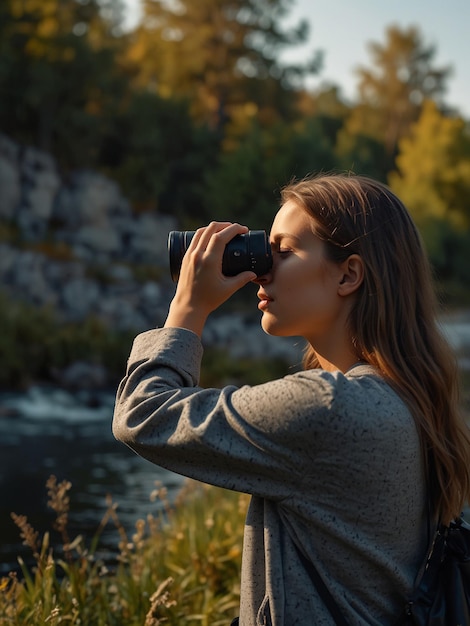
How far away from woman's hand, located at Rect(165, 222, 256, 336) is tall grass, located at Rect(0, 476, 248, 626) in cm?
106

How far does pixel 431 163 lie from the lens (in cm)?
3847

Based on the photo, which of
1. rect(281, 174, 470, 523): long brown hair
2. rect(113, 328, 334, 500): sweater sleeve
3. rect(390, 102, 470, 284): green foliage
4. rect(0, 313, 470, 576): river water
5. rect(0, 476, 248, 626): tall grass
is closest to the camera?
rect(113, 328, 334, 500): sweater sleeve

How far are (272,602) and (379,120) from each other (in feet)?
160

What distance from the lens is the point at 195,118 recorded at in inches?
1284

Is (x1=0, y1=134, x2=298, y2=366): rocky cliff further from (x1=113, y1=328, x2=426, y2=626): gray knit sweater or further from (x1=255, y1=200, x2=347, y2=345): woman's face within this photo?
(x1=113, y1=328, x2=426, y2=626): gray knit sweater

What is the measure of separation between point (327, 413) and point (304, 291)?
31 cm

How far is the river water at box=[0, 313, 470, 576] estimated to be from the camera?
6.71m

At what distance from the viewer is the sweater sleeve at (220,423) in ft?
4.29

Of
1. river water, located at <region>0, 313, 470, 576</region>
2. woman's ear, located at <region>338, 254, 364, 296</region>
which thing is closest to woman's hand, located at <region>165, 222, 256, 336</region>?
woman's ear, located at <region>338, 254, 364, 296</region>

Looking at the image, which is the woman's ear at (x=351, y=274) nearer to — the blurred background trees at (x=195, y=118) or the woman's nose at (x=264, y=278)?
the woman's nose at (x=264, y=278)

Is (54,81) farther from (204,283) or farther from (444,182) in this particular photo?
(204,283)

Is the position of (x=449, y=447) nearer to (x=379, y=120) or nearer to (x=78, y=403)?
(x=78, y=403)

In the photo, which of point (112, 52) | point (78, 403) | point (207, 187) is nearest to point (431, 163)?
point (207, 187)

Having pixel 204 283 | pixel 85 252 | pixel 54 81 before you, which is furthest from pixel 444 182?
pixel 204 283
